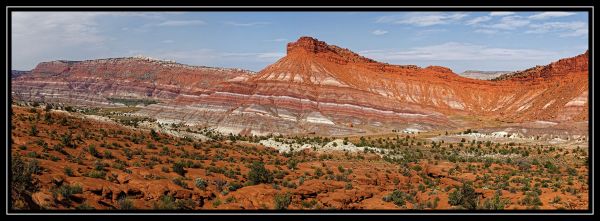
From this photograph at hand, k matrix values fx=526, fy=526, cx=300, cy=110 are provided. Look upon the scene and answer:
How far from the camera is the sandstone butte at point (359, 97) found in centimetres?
7581

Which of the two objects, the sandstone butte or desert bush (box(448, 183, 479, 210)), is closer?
desert bush (box(448, 183, 479, 210))

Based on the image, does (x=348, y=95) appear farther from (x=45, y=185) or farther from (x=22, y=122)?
(x=45, y=185)

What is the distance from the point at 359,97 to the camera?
85.3 m

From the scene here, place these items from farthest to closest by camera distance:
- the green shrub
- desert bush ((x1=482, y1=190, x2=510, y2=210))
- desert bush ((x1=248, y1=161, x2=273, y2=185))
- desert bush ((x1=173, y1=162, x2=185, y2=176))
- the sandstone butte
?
1. the sandstone butte
2. desert bush ((x1=248, y1=161, x2=273, y2=185))
3. desert bush ((x1=173, y1=162, x2=185, y2=176))
4. desert bush ((x1=482, y1=190, x2=510, y2=210))
5. the green shrub

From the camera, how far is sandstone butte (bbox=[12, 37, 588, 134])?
75.8 m

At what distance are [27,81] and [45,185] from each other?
16162 cm

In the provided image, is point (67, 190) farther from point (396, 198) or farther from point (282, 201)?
point (396, 198)

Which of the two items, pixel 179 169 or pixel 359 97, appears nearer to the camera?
pixel 179 169

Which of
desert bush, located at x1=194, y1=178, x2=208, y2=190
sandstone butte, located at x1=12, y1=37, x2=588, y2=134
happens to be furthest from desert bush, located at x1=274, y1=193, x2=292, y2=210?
sandstone butte, located at x1=12, y1=37, x2=588, y2=134

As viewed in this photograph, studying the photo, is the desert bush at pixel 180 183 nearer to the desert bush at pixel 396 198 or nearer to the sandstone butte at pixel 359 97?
the desert bush at pixel 396 198

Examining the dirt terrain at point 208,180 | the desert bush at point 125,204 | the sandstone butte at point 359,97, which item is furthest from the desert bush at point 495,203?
the sandstone butte at point 359,97

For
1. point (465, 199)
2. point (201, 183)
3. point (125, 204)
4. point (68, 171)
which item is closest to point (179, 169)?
point (201, 183)

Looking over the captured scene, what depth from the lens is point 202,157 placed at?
1038 inches

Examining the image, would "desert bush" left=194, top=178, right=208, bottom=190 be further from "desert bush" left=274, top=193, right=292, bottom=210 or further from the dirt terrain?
"desert bush" left=274, top=193, right=292, bottom=210
